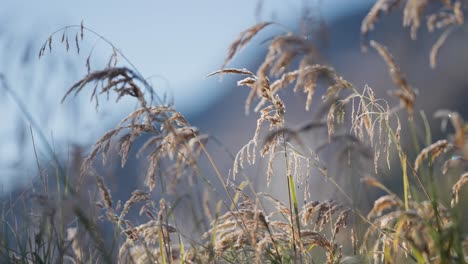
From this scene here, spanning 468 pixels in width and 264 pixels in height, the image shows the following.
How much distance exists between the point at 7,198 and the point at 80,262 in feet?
3.64

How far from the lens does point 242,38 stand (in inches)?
96.7

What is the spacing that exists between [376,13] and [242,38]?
→ 0.52 m

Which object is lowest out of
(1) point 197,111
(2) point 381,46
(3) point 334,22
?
(1) point 197,111

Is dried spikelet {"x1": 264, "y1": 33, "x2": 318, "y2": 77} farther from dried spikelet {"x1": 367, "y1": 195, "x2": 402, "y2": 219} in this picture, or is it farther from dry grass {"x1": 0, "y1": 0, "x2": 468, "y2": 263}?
dried spikelet {"x1": 367, "y1": 195, "x2": 402, "y2": 219}

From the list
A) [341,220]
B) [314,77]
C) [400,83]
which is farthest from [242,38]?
[341,220]

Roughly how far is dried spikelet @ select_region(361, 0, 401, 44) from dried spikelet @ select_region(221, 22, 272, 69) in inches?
17.3

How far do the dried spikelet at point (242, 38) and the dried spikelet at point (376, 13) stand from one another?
0.44 m

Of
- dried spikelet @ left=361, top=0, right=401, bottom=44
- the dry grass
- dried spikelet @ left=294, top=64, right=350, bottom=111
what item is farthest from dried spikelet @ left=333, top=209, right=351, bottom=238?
dried spikelet @ left=361, top=0, right=401, bottom=44

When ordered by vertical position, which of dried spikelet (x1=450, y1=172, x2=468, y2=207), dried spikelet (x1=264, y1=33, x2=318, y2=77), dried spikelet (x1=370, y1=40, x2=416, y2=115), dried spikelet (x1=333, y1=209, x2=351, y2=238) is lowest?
dried spikelet (x1=333, y1=209, x2=351, y2=238)

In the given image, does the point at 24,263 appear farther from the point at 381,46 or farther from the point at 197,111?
the point at 197,111

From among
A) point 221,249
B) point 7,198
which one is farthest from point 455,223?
point 7,198

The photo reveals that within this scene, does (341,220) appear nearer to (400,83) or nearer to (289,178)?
(289,178)

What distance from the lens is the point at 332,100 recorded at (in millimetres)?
2234

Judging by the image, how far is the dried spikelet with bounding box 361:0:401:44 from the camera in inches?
82.7
